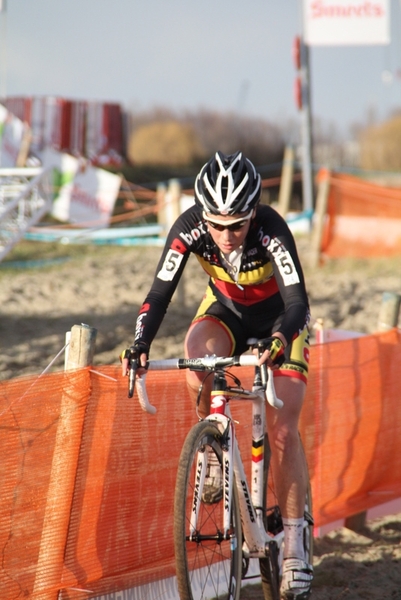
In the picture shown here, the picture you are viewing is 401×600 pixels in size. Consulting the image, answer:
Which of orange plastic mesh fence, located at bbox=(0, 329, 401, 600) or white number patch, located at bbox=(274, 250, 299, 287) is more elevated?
white number patch, located at bbox=(274, 250, 299, 287)

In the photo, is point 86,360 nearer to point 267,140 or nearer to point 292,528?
point 292,528

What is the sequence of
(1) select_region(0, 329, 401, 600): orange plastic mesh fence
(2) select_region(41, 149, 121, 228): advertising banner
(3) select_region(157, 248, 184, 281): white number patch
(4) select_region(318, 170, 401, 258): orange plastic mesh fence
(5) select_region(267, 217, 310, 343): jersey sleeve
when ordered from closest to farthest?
(1) select_region(0, 329, 401, 600): orange plastic mesh fence
(5) select_region(267, 217, 310, 343): jersey sleeve
(3) select_region(157, 248, 184, 281): white number patch
(4) select_region(318, 170, 401, 258): orange plastic mesh fence
(2) select_region(41, 149, 121, 228): advertising banner

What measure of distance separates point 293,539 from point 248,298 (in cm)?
126

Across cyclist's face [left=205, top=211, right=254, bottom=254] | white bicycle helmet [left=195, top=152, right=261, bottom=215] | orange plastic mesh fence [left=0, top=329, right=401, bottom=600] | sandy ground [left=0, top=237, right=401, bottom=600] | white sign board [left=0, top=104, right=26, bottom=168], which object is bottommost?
sandy ground [left=0, top=237, right=401, bottom=600]

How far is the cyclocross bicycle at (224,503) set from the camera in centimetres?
322

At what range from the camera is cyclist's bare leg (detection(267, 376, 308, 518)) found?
3.90m

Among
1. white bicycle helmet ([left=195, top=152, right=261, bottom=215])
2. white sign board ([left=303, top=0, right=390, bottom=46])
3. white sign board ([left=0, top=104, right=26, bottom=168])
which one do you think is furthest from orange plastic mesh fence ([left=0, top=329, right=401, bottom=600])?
white sign board ([left=0, top=104, right=26, bottom=168])

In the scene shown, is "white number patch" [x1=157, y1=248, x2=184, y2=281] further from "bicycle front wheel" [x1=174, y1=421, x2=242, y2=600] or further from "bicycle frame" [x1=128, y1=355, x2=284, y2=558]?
"bicycle front wheel" [x1=174, y1=421, x2=242, y2=600]

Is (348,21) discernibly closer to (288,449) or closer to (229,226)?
(229,226)

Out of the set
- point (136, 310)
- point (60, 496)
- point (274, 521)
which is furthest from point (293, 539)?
point (136, 310)

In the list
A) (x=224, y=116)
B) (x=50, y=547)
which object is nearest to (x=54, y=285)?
(x=50, y=547)

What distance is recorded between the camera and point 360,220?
14.7 metres

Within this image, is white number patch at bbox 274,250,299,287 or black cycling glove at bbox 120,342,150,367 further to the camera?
white number patch at bbox 274,250,299,287

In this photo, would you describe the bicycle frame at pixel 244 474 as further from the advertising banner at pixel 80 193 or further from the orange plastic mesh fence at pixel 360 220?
the advertising banner at pixel 80 193
